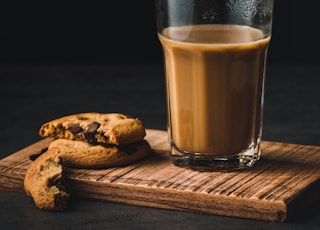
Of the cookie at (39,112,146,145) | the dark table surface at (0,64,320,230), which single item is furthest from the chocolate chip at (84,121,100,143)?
the dark table surface at (0,64,320,230)

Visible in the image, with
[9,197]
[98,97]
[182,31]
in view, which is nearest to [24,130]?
[98,97]

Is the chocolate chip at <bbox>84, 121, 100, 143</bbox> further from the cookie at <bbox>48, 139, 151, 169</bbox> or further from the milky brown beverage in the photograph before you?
the milky brown beverage

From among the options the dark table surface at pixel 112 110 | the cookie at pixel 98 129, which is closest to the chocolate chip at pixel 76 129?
the cookie at pixel 98 129

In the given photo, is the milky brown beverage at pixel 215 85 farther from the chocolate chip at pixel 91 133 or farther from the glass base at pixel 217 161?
the chocolate chip at pixel 91 133

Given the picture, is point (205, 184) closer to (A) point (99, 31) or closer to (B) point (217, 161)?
(B) point (217, 161)

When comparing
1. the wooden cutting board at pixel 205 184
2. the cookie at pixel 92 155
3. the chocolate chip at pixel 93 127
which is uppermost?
the chocolate chip at pixel 93 127

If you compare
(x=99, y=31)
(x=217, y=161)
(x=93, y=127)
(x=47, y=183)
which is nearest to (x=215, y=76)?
(x=217, y=161)
